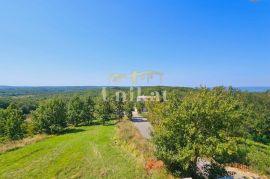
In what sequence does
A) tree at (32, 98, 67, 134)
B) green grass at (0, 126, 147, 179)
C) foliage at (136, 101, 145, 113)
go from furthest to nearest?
foliage at (136, 101, 145, 113) < tree at (32, 98, 67, 134) < green grass at (0, 126, 147, 179)

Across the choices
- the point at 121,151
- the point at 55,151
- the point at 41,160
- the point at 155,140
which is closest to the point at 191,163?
the point at 155,140

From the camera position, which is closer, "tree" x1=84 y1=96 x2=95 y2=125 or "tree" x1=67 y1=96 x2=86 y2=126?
"tree" x1=67 y1=96 x2=86 y2=126

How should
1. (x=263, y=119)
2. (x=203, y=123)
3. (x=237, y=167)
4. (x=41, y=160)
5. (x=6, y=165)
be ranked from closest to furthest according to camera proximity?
(x=203, y=123) → (x=237, y=167) → (x=6, y=165) → (x=41, y=160) → (x=263, y=119)

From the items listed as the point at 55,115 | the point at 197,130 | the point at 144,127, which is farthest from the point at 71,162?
the point at 55,115

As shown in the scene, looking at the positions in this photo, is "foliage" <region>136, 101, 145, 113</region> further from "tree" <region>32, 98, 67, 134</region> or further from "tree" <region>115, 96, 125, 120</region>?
"tree" <region>32, 98, 67, 134</region>

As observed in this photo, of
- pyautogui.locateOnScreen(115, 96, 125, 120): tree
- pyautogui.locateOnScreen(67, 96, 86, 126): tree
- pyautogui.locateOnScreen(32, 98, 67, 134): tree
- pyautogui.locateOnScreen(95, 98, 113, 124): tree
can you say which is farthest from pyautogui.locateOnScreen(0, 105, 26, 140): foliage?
pyautogui.locateOnScreen(115, 96, 125, 120): tree

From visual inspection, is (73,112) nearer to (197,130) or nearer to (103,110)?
(103,110)

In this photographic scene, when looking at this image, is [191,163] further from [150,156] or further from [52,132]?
[52,132]

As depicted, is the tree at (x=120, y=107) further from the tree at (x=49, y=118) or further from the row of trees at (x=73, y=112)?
the tree at (x=49, y=118)
